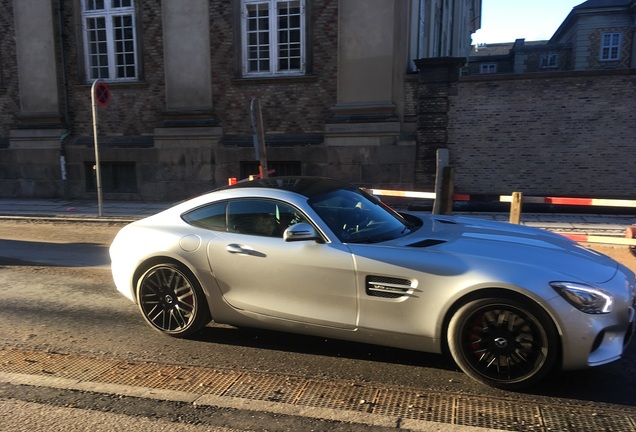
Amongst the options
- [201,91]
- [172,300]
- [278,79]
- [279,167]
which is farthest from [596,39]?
[172,300]

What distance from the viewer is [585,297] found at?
3260 millimetres

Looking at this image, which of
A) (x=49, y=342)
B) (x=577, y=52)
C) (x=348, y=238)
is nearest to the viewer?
(x=348, y=238)

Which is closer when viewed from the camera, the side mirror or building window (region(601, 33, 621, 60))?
the side mirror

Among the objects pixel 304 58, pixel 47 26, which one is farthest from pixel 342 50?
pixel 47 26

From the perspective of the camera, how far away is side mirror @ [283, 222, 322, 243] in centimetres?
385

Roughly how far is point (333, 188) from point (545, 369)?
226 cm

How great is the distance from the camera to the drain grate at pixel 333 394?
302 centimetres

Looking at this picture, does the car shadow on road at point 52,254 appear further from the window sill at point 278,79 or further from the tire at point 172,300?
the window sill at point 278,79

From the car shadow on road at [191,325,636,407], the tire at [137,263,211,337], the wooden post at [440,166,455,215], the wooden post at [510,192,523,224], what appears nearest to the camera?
the car shadow on road at [191,325,636,407]

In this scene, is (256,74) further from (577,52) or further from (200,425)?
(577,52)

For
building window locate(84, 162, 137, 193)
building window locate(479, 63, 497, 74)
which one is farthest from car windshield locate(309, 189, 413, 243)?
building window locate(479, 63, 497, 74)

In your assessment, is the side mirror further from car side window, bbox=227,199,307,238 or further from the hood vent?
the hood vent

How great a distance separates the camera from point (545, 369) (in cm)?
329

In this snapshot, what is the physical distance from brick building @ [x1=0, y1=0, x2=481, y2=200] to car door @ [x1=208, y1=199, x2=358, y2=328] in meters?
9.30
